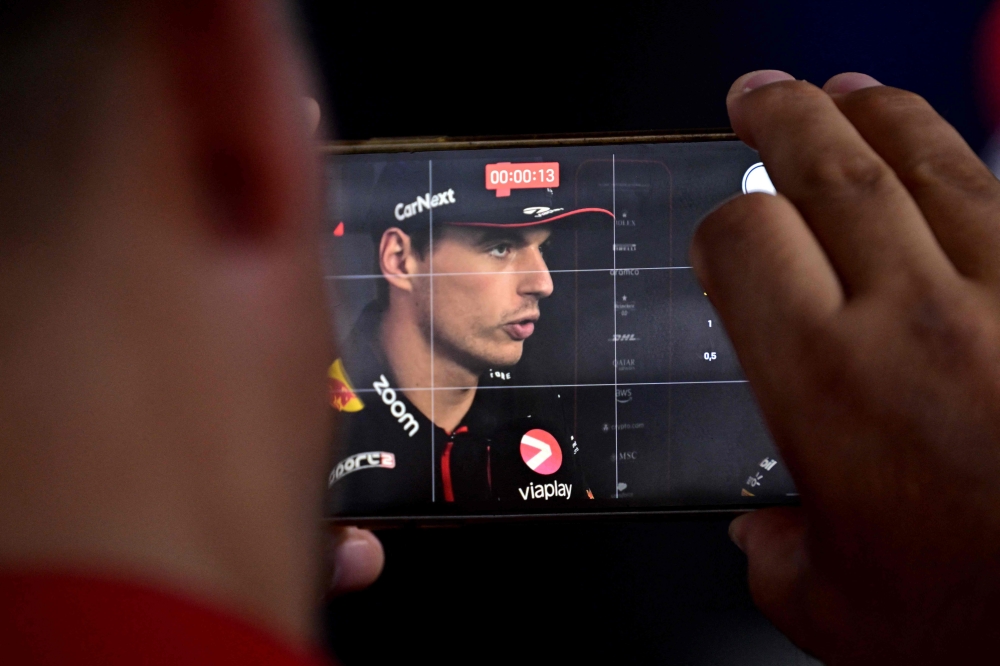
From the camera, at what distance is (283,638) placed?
0.52ft

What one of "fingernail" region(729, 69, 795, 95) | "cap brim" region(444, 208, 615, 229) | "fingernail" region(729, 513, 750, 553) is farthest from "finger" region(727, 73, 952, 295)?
"cap brim" region(444, 208, 615, 229)

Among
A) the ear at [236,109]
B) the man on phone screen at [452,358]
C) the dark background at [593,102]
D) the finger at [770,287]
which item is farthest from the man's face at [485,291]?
the ear at [236,109]

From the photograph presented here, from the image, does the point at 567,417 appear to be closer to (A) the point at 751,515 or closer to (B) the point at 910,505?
(A) the point at 751,515

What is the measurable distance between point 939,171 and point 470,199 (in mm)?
A: 445

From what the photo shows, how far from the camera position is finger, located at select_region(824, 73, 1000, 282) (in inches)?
9.9

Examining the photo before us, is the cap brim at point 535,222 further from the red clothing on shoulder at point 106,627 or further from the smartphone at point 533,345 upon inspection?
the red clothing on shoulder at point 106,627

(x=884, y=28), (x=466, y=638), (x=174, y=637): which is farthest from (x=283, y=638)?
(x=884, y=28)

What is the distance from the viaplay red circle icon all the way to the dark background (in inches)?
3.9

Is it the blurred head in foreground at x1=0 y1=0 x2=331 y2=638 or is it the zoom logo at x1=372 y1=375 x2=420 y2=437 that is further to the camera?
the zoom logo at x1=372 y1=375 x2=420 y2=437

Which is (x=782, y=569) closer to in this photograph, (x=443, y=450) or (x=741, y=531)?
(x=741, y=531)

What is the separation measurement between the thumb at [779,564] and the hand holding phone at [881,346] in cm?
3

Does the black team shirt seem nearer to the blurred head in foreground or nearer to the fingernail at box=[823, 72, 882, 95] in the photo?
the fingernail at box=[823, 72, 882, 95]

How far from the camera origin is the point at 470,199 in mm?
664

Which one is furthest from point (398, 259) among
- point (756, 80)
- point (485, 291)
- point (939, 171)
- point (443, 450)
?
point (939, 171)
